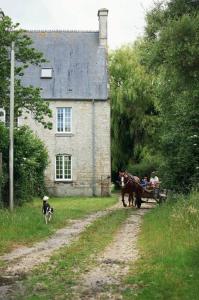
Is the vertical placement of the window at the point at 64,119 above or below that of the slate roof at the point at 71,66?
below

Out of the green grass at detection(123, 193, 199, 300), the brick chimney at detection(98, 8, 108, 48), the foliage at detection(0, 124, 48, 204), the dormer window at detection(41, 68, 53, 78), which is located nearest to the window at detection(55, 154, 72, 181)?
the dormer window at detection(41, 68, 53, 78)

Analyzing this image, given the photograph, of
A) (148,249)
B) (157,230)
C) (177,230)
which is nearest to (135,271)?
(148,249)

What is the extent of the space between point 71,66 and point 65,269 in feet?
107

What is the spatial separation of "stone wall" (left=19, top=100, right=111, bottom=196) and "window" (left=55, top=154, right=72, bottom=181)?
315 mm

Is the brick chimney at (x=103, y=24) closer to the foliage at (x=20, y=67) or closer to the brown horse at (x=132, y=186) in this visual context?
the brown horse at (x=132, y=186)

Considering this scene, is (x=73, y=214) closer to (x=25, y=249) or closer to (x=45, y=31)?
(x=25, y=249)

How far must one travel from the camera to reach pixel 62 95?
41.0 metres

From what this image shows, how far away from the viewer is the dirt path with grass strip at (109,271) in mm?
9109

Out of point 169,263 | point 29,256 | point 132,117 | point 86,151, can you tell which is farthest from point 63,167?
point 169,263

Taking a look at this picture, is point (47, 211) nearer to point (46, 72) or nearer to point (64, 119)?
point (64, 119)

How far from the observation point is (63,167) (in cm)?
4144

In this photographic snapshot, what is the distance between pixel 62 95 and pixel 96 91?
2.54m

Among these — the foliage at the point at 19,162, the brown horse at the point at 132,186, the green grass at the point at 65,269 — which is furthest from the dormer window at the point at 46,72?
the green grass at the point at 65,269

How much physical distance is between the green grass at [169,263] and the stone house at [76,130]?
25.2 meters
